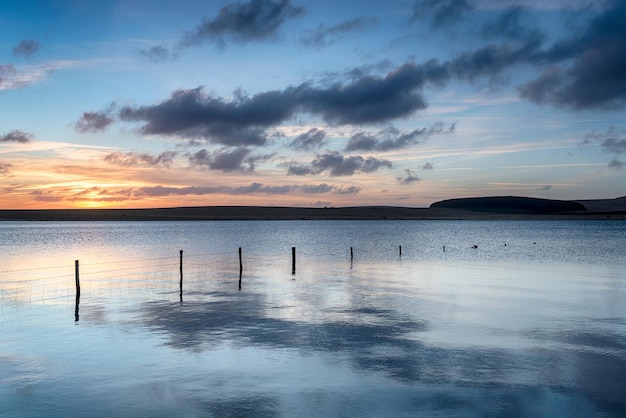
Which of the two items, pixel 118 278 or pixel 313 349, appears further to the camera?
pixel 118 278

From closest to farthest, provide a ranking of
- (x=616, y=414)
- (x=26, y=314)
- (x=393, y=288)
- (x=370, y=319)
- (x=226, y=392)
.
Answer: (x=616, y=414), (x=226, y=392), (x=370, y=319), (x=26, y=314), (x=393, y=288)

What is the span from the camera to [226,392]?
15.3 meters

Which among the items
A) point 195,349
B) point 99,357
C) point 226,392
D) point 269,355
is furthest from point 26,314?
point 226,392

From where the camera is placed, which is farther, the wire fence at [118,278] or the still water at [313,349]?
→ the wire fence at [118,278]

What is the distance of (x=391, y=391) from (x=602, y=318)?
1556cm

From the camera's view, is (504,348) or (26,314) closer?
(504,348)

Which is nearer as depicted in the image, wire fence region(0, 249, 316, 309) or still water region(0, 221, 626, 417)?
still water region(0, 221, 626, 417)

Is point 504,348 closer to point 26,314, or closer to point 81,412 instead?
point 81,412

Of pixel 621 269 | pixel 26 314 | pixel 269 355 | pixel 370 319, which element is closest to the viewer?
pixel 269 355

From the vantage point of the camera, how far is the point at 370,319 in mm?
25750

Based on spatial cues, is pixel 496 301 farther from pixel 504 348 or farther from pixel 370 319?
pixel 504 348

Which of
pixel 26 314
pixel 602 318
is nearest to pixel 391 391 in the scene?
pixel 602 318

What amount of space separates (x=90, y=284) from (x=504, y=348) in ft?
99.0

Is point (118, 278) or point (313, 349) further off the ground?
point (313, 349)
